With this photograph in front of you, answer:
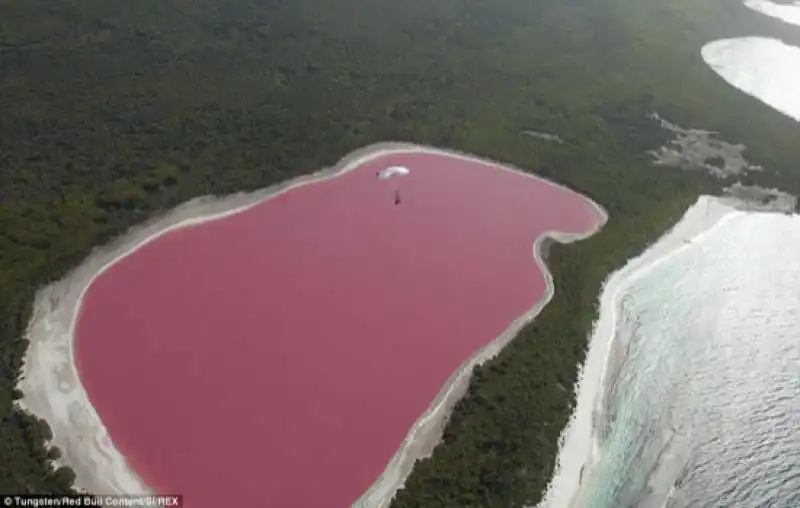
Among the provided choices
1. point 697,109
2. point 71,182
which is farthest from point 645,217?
point 71,182

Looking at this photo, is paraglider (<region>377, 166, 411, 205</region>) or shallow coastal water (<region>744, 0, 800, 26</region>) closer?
paraglider (<region>377, 166, 411, 205</region>)

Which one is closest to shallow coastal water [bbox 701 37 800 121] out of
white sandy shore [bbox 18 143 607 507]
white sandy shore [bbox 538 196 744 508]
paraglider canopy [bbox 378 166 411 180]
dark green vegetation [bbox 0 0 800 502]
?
dark green vegetation [bbox 0 0 800 502]

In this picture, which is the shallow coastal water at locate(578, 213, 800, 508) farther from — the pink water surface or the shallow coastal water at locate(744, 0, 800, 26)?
the shallow coastal water at locate(744, 0, 800, 26)

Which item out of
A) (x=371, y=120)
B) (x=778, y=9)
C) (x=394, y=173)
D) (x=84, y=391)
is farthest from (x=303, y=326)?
(x=778, y=9)

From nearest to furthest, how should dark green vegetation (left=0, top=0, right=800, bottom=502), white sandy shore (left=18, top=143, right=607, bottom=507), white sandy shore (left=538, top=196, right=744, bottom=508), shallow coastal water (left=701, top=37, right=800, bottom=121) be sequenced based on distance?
1. white sandy shore (left=18, top=143, right=607, bottom=507)
2. white sandy shore (left=538, top=196, right=744, bottom=508)
3. dark green vegetation (left=0, top=0, right=800, bottom=502)
4. shallow coastal water (left=701, top=37, right=800, bottom=121)

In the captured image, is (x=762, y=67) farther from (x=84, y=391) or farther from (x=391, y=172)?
(x=84, y=391)

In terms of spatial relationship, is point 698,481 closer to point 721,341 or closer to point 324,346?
point 721,341

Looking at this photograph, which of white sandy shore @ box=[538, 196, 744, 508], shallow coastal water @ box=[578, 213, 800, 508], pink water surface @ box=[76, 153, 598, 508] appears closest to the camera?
pink water surface @ box=[76, 153, 598, 508]
